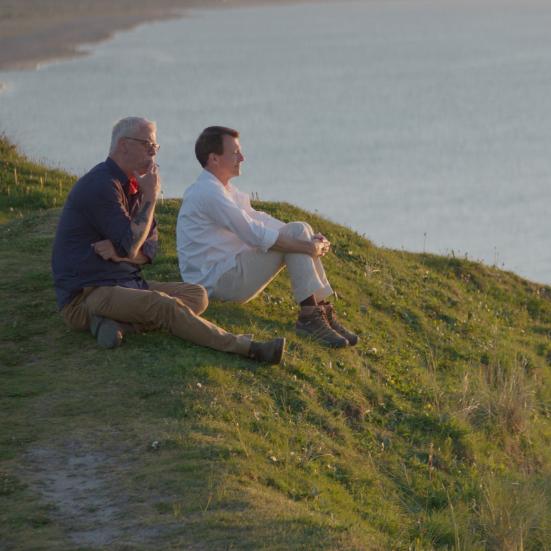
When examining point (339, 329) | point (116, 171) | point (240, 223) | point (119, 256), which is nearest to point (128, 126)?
point (116, 171)

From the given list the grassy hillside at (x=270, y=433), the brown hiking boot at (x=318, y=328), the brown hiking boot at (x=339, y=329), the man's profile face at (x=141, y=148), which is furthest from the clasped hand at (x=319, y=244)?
the man's profile face at (x=141, y=148)

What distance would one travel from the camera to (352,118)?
146 ft

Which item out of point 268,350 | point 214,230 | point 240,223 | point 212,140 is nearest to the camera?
point 268,350

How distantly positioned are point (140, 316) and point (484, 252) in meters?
17.6

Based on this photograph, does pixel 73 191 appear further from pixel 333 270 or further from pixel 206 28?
pixel 206 28

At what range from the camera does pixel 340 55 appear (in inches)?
2532

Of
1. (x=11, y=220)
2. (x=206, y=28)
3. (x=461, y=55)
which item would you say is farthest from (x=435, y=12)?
(x=11, y=220)

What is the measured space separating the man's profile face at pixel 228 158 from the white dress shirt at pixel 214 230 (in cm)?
12

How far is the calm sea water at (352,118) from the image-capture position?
2991 centimetres

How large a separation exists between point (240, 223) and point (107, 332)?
1563 mm

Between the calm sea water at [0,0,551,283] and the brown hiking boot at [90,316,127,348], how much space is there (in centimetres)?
1193

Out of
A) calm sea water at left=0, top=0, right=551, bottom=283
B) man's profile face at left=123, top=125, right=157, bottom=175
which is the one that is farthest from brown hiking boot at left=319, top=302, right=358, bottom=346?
calm sea water at left=0, top=0, right=551, bottom=283

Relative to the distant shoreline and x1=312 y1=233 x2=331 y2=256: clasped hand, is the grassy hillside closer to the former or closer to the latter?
x1=312 y1=233 x2=331 y2=256: clasped hand

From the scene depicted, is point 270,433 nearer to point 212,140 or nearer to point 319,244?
point 319,244
